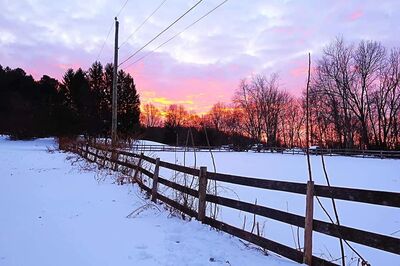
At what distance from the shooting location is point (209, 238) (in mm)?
6582

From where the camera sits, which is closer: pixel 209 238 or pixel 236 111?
pixel 209 238

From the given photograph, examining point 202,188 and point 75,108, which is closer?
point 202,188

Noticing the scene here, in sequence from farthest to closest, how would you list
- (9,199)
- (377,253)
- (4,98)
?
(4,98)
(9,199)
(377,253)

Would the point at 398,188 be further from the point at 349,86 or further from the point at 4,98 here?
the point at 4,98

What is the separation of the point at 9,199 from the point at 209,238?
6055mm

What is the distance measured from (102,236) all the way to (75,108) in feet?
208

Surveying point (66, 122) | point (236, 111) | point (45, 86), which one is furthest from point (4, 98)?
point (236, 111)

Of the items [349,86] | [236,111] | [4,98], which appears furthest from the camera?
[236,111]

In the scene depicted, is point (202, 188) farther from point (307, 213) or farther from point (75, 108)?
point (75, 108)

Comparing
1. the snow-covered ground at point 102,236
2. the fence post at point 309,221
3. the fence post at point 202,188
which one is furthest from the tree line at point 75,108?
the fence post at point 309,221

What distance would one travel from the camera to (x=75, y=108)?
66.8 m

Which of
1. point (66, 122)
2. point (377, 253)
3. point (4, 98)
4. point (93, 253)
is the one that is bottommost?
point (377, 253)

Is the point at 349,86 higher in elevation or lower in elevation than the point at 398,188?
higher

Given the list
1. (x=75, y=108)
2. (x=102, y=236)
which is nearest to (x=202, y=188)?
(x=102, y=236)
